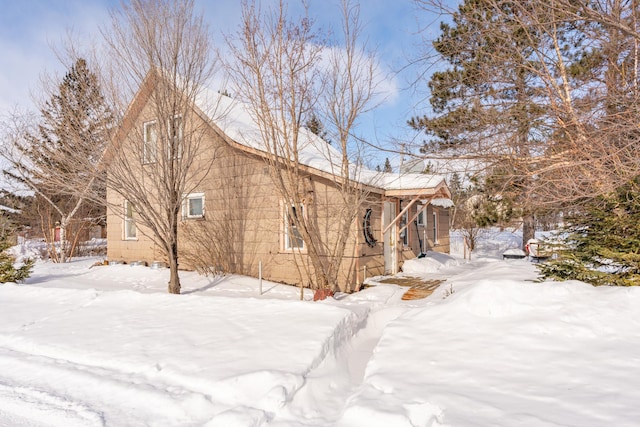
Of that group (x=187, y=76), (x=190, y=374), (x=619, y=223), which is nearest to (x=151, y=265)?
(x=187, y=76)

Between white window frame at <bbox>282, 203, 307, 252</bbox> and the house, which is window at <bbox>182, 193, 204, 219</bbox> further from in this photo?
white window frame at <bbox>282, 203, 307, 252</bbox>

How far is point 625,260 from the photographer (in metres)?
4.84

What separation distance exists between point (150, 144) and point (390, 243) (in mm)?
6734

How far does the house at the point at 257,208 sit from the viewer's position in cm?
866

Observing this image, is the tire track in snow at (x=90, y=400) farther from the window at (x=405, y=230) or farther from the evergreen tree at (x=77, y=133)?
the window at (x=405, y=230)

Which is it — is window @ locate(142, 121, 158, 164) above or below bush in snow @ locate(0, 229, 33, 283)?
above

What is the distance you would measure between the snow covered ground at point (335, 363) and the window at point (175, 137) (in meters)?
3.23

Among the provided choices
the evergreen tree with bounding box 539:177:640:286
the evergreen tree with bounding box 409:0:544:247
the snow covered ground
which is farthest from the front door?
the evergreen tree with bounding box 539:177:640:286

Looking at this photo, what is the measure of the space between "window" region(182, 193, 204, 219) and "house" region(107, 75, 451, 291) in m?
0.03

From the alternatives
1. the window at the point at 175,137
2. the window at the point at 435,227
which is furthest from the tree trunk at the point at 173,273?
the window at the point at 435,227

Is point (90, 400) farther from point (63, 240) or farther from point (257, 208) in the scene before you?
point (63, 240)

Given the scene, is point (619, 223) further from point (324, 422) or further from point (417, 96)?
point (324, 422)

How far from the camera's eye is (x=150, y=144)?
25.3 feet

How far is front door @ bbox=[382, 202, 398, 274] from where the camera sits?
10.3m
